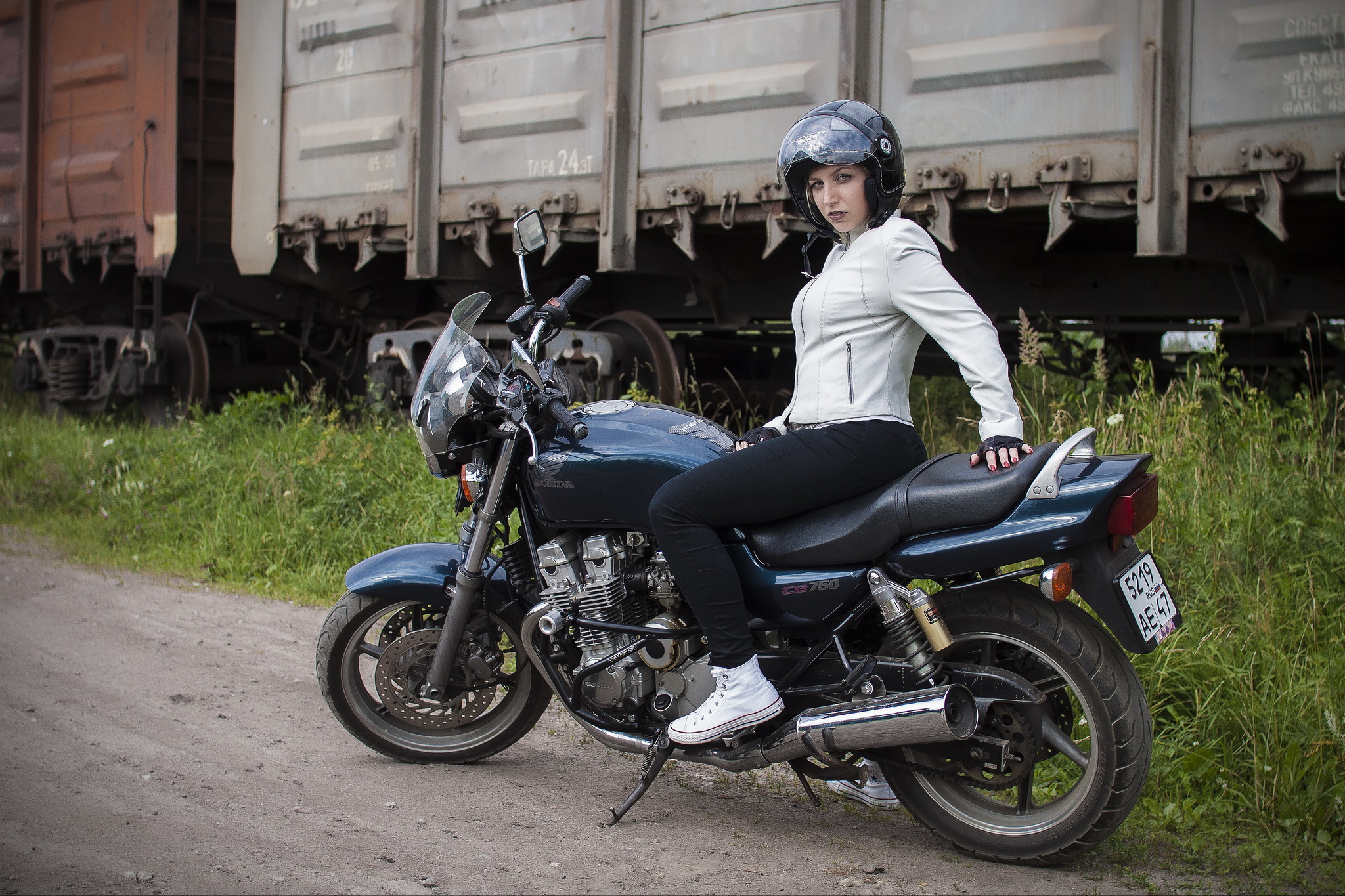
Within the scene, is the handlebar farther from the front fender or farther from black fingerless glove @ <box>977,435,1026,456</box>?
black fingerless glove @ <box>977,435,1026,456</box>

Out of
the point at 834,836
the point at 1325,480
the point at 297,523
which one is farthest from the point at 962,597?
the point at 297,523

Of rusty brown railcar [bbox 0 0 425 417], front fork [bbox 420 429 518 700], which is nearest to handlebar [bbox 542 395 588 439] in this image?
front fork [bbox 420 429 518 700]

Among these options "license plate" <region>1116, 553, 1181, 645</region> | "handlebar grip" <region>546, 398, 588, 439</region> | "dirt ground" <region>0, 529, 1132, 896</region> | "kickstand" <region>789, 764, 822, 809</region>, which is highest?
"handlebar grip" <region>546, 398, 588, 439</region>

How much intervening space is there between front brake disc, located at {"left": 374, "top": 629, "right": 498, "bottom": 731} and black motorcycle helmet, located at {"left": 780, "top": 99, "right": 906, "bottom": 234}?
69.9 inches

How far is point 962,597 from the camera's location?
9.63 feet

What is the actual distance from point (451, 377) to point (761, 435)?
90 cm

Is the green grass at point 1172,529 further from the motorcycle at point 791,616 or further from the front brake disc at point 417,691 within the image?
the front brake disc at point 417,691

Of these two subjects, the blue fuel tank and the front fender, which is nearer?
the blue fuel tank

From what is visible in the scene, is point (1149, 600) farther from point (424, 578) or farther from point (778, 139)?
point (778, 139)

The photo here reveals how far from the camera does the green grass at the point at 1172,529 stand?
10.5ft

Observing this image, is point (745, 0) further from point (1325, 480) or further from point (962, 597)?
point (962, 597)

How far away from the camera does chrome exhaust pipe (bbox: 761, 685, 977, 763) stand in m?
2.80

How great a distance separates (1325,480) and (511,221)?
4.61 m

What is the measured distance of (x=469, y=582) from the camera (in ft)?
11.5
